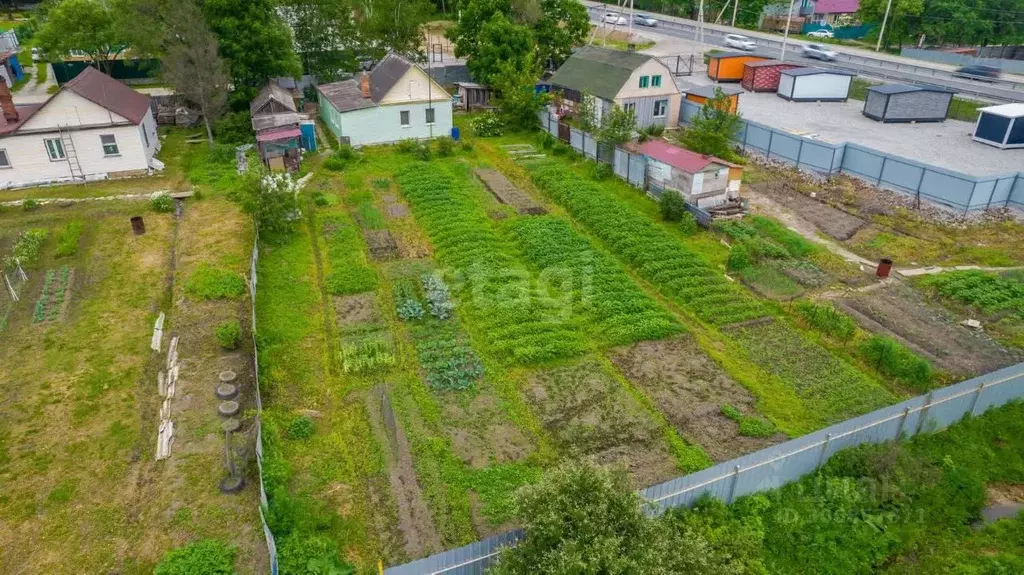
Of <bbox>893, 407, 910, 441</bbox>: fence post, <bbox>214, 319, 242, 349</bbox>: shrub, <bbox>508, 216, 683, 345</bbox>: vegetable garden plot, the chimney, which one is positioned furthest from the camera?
the chimney

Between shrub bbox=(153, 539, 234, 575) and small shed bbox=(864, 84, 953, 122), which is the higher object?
small shed bbox=(864, 84, 953, 122)

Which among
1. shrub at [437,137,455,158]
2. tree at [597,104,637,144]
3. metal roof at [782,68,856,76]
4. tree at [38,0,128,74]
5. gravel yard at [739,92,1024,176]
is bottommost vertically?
shrub at [437,137,455,158]

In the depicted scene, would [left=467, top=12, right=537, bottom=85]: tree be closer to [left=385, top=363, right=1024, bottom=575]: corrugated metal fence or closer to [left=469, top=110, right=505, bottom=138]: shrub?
[left=469, top=110, right=505, bottom=138]: shrub

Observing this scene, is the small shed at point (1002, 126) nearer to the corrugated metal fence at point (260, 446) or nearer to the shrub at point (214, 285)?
the corrugated metal fence at point (260, 446)

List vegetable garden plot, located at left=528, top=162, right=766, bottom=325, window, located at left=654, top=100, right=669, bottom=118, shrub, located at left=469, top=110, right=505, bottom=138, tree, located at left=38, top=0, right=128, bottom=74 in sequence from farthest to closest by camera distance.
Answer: tree, located at left=38, top=0, right=128, bottom=74, shrub, located at left=469, top=110, right=505, bottom=138, window, located at left=654, top=100, right=669, bottom=118, vegetable garden plot, located at left=528, top=162, right=766, bottom=325

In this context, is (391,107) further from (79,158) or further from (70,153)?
(70,153)

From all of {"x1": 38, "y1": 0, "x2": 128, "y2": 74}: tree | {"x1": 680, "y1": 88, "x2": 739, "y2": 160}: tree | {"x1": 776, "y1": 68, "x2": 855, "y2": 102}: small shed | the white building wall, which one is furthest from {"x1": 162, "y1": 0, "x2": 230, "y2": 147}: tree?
{"x1": 776, "y1": 68, "x2": 855, "y2": 102}: small shed

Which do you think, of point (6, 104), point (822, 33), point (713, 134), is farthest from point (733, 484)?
point (822, 33)
